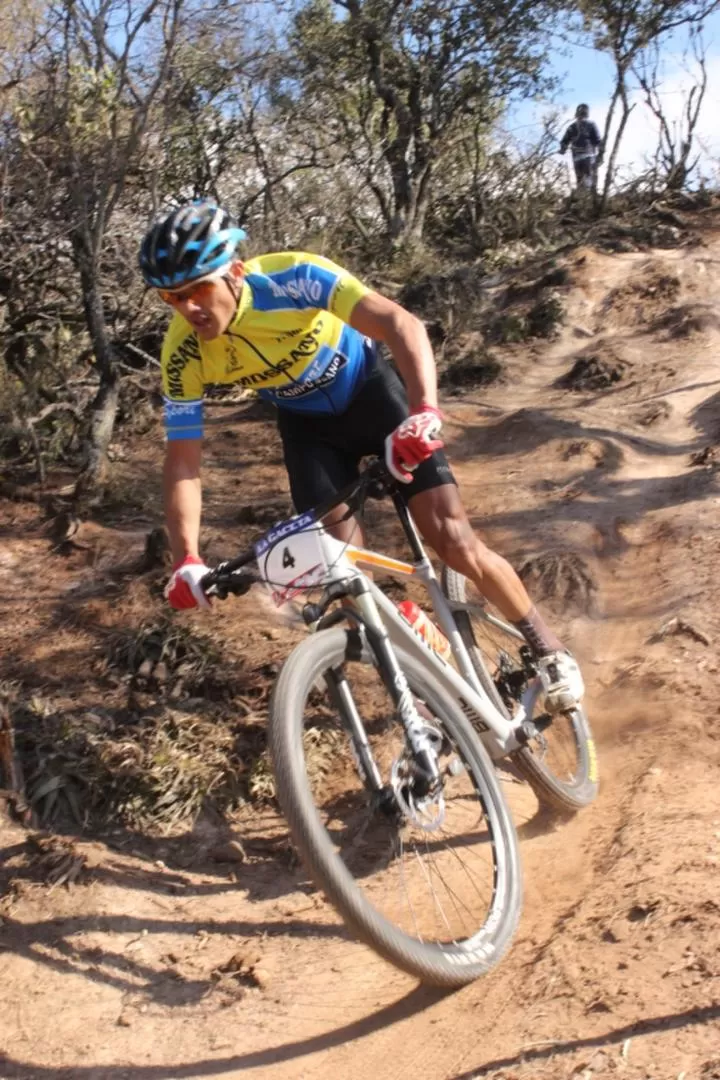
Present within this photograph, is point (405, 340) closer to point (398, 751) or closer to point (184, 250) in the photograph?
point (184, 250)

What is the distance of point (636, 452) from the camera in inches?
288

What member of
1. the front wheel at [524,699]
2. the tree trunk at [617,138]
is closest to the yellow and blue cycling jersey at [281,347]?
the front wheel at [524,699]

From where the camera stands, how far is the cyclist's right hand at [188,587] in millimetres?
3043

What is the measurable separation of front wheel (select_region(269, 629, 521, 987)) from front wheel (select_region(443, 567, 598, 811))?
51 cm

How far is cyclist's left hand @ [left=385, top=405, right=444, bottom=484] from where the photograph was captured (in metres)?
2.84

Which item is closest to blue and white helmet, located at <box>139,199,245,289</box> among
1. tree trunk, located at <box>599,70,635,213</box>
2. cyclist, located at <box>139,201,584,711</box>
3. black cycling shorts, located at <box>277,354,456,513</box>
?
cyclist, located at <box>139,201,584,711</box>

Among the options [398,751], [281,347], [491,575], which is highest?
[281,347]

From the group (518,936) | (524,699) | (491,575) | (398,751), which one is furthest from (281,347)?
(518,936)

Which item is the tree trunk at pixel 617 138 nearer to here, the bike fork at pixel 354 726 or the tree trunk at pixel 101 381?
the tree trunk at pixel 101 381

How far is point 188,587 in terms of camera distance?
3.06 meters

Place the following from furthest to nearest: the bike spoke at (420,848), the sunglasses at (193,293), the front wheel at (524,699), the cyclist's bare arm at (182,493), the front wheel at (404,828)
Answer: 1. the front wheel at (524,699)
2. the cyclist's bare arm at (182,493)
3. the sunglasses at (193,293)
4. the bike spoke at (420,848)
5. the front wheel at (404,828)

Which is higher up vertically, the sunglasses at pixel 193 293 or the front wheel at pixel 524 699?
the sunglasses at pixel 193 293

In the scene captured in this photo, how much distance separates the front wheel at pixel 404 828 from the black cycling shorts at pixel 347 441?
2.56ft

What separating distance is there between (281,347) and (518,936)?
2.03 m
